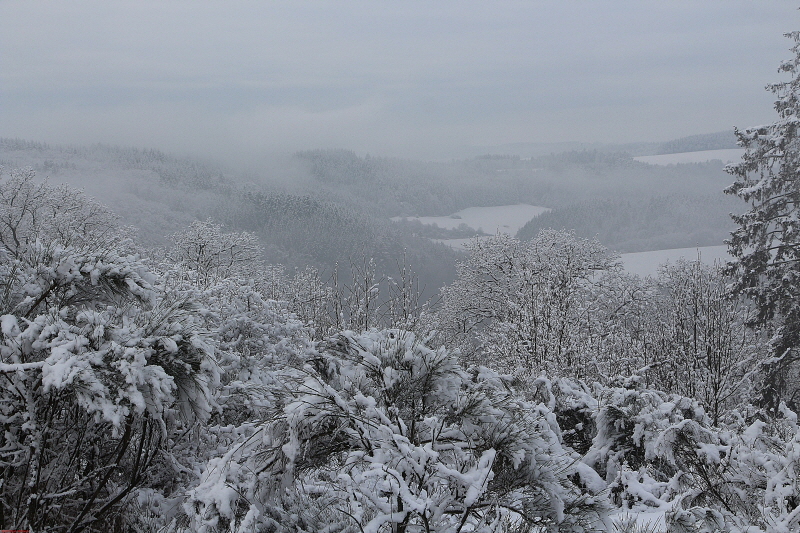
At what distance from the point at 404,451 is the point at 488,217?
122m

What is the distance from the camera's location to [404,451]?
2625 millimetres

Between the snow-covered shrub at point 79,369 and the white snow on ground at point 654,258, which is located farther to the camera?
the white snow on ground at point 654,258

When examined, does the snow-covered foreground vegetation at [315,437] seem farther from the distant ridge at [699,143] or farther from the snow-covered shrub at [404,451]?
the distant ridge at [699,143]

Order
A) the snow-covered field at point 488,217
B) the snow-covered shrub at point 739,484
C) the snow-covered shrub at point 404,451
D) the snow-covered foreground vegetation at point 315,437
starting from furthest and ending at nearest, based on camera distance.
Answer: the snow-covered field at point 488,217 → the snow-covered shrub at point 739,484 → the snow-covered foreground vegetation at point 315,437 → the snow-covered shrub at point 404,451

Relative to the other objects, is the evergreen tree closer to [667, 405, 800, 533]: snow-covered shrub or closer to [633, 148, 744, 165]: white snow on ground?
[667, 405, 800, 533]: snow-covered shrub

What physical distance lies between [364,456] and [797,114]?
1676 centimetres

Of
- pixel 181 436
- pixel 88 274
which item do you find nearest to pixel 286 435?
pixel 88 274

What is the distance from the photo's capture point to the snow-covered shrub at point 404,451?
2748mm

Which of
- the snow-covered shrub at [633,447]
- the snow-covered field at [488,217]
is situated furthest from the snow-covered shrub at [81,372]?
the snow-covered field at [488,217]

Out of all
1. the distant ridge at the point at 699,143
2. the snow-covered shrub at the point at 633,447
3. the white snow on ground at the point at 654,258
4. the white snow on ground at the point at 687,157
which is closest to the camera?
the snow-covered shrub at the point at 633,447

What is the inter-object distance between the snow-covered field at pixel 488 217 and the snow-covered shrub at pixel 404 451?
345ft

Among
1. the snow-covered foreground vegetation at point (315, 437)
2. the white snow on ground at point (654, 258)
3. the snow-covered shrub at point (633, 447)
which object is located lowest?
the white snow on ground at point (654, 258)

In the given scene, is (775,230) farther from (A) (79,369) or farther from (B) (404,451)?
(A) (79,369)

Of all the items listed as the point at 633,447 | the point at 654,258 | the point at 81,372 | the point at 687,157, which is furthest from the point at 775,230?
the point at 687,157
